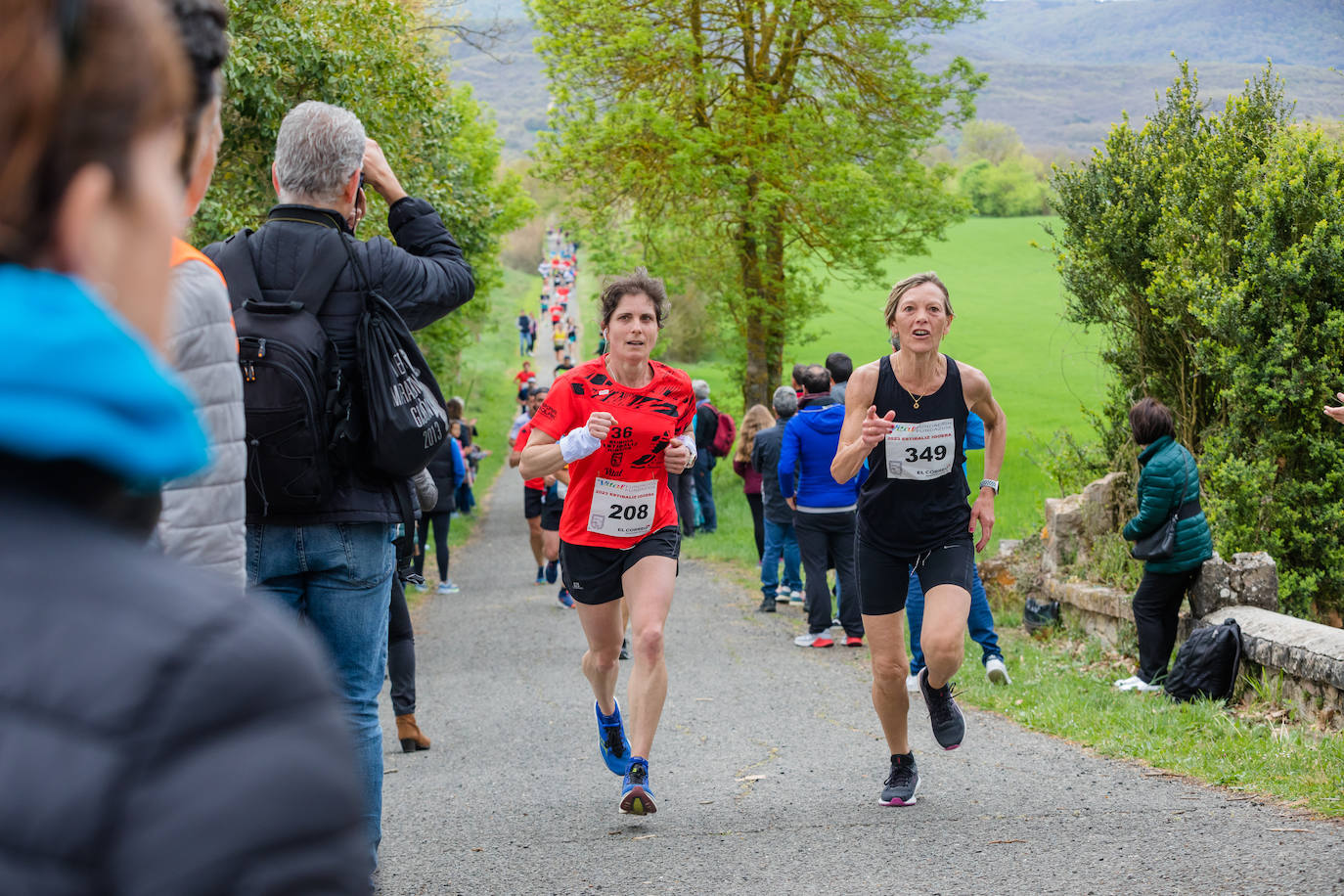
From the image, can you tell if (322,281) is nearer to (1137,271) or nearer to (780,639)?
(780,639)

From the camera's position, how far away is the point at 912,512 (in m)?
5.65

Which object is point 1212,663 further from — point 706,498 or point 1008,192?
point 1008,192

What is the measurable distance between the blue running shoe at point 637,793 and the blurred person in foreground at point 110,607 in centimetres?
482

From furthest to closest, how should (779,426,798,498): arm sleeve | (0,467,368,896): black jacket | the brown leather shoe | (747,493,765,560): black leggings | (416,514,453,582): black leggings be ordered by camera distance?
(747,493,765,560): black leggings → (416,514,453,582): black leggings → (779,426,798,498): arm sleeve → the brown leather shoe → (0,467,368,896): black jacket

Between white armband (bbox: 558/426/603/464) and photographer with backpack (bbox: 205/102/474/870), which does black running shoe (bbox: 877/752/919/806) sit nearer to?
white armband (bbox: 558/426/603/464)

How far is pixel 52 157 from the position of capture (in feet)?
2.71

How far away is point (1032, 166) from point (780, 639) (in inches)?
5360

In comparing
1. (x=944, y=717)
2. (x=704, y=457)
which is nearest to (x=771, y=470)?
(x=704, y=457)

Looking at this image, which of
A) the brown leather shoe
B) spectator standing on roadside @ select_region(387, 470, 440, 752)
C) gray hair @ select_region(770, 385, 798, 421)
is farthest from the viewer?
gray hair @ select_region(770, 385, 798, 421)

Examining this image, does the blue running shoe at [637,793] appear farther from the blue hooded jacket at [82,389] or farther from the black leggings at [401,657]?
the blue hooded jacket at [82,389]

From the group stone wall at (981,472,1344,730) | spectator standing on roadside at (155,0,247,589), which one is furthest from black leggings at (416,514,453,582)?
spectator standing on roadside at (155,0,247,589)

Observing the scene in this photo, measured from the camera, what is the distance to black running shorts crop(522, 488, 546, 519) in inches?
547

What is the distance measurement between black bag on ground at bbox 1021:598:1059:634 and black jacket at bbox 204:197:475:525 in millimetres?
8055

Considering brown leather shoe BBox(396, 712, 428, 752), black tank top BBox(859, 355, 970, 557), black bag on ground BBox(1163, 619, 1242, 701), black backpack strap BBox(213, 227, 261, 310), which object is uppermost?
black backpack strap BBox(213, 227, 261, 310)
